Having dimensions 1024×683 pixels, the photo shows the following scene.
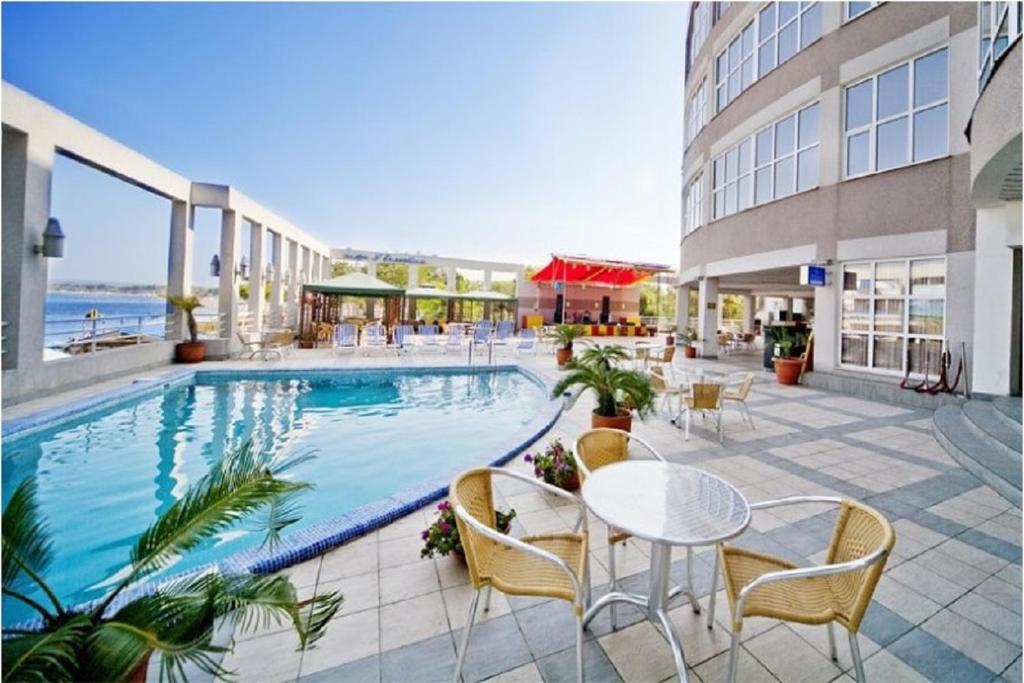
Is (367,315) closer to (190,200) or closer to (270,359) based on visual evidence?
(270,359)

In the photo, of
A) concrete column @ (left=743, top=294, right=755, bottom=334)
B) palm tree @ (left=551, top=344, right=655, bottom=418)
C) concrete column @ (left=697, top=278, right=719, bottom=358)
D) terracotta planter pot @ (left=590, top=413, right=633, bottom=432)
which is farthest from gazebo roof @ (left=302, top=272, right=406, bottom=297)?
concrete column @ (left=743, top=294, right=755, bottom=334)

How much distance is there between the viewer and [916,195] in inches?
316

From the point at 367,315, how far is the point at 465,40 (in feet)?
43.5

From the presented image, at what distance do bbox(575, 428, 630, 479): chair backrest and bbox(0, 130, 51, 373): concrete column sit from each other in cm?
850

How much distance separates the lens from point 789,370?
32.8ft

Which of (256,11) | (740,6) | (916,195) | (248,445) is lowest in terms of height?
(248,445)

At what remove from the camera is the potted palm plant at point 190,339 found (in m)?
10.2

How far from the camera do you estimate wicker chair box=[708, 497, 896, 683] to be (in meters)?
1.68

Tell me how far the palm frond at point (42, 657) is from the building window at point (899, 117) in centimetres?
1182

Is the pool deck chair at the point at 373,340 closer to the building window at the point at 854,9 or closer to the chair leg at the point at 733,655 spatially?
the chair leg at the point at 733,655

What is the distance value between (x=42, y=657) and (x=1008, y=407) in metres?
9.61

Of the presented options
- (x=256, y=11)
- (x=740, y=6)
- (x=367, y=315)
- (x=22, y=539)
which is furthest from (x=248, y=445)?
(x=367, y=315)

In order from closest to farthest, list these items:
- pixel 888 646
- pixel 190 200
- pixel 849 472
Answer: pixel 888 646 → pixel 849 472 → pixel 190 200

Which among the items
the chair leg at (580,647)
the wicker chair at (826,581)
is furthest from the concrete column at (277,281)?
the wicker chair at (826,581)
